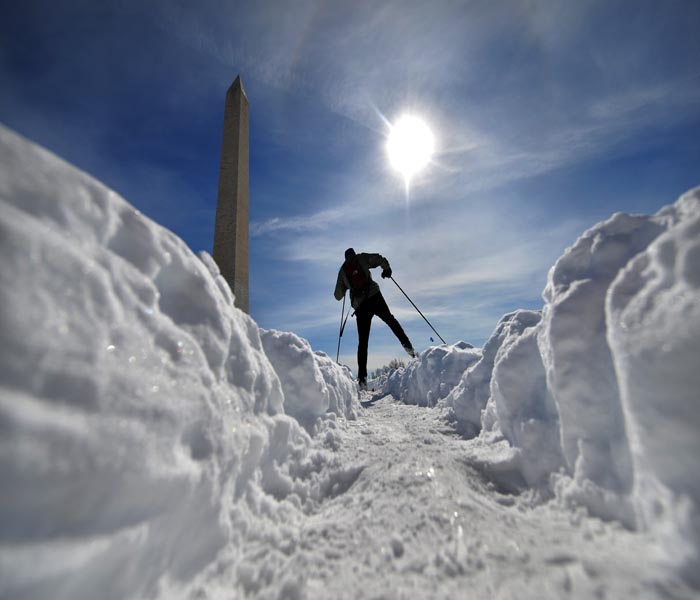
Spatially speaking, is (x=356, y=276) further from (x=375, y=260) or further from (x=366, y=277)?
(x=375, y=260)

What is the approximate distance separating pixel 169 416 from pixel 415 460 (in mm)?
1674

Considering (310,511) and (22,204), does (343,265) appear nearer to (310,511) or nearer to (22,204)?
(310,511)

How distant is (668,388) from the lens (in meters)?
1.09

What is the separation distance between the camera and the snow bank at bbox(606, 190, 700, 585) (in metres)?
0.99

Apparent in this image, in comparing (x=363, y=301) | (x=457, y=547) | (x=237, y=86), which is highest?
(x=237, y=86)

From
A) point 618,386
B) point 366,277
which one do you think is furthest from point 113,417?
point 366,277

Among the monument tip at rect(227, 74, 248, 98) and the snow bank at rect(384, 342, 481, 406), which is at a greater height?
the monument tip at rect(227, 74, 248, 98)

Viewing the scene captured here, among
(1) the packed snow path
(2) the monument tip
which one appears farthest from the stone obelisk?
(1) the packed snow path

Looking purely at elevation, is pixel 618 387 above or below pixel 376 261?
below

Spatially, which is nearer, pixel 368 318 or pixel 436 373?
pixel 436 373

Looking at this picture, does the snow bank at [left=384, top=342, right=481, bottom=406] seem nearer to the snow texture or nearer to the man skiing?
the man skiing

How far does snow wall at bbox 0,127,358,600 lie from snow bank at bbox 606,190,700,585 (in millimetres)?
1310

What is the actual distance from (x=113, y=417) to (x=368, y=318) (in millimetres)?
6049

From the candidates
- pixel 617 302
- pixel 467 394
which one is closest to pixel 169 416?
pixel 617 302
